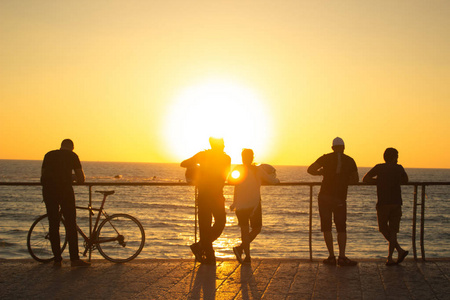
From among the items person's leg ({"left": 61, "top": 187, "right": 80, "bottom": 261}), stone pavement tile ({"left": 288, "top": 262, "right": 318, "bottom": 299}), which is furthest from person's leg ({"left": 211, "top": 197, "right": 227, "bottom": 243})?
person's leg ({"left": 61, "top": 187, "right": 80, "bottom": 261})

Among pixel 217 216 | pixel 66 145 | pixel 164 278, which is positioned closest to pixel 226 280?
pixel 164 278

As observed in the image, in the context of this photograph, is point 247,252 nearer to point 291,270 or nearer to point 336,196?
point 291,270

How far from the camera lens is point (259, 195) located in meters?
7.77

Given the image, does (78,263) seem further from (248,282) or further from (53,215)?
(248,282)

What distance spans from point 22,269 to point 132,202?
2049 inches

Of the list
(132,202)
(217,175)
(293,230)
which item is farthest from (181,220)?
(217,175)

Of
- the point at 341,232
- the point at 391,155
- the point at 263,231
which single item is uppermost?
the point at 391,155

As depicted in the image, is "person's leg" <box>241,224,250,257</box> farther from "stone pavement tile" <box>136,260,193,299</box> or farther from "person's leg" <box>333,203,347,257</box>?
"person's leg" <box>333,203,347,257</box>

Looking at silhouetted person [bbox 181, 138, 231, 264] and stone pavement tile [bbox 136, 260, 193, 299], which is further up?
silhouetted person [bbox 181, 138, 231, 264]

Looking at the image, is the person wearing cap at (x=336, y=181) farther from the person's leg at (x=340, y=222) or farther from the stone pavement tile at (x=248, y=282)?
the stone pavement tile at (x=248, y=282)

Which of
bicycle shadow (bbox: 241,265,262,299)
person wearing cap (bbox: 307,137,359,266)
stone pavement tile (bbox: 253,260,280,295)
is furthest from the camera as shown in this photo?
person wearing cap (bbox: 307,137,359,266)

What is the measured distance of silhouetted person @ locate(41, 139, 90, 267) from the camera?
25.2 ft

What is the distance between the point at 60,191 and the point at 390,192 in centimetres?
463

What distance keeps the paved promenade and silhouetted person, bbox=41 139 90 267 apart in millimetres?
284
